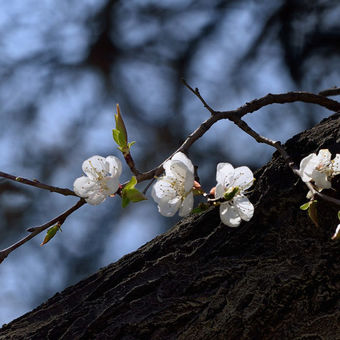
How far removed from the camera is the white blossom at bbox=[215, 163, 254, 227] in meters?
0.72

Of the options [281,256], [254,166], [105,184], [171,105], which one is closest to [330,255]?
[281,256]

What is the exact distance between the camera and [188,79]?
1759mm

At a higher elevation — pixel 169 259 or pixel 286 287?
pixel 169 259

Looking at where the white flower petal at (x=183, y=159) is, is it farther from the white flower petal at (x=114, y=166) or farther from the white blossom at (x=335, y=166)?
the white blossom at (x=335, y=166)

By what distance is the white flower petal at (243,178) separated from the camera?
752mm

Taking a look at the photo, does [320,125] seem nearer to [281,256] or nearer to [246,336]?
[281,256]

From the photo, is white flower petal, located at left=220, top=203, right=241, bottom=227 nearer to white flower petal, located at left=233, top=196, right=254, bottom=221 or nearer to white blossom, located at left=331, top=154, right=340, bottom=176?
white flower petal, located at left=233, top=196, right=254, bottom=221

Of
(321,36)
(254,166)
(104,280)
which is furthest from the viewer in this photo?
(321,36)

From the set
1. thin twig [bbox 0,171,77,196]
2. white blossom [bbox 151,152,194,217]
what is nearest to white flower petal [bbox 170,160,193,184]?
white blossom [bbox 151,152,194,217]

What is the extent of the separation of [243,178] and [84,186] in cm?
22

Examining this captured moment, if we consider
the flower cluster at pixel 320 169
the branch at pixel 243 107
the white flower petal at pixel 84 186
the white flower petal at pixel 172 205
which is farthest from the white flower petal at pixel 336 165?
the white flower petal at pixel 84 186

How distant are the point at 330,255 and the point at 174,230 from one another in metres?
0.24

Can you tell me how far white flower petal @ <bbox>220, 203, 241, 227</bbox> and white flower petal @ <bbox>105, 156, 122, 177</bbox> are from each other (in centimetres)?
14

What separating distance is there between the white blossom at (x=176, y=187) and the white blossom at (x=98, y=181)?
0.19 ft
